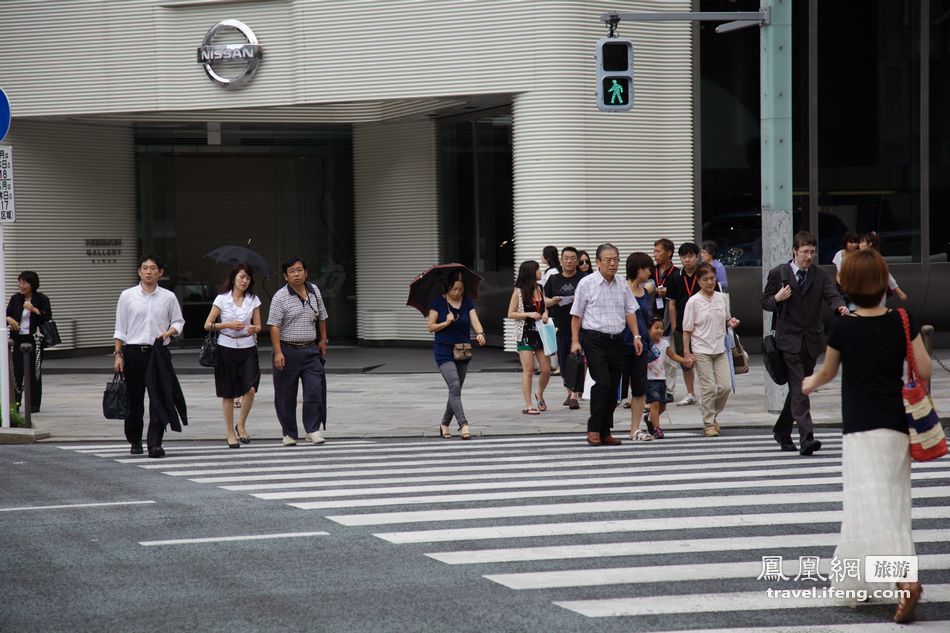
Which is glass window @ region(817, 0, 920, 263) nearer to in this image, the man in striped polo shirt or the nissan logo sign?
the nissan logo sign

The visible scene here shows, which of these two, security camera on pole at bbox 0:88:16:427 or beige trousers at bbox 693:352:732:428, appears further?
security camera on pole at bbox 0:88:16:427

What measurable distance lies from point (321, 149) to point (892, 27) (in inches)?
465

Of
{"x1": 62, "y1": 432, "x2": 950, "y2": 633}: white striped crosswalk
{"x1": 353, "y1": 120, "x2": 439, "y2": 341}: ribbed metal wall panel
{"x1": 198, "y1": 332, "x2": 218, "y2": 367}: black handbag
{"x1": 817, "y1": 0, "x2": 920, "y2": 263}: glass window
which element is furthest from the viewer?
{"x1": 353, "y1": 120, "x2": 439, "y2": 341}: ribbed metal wall panel

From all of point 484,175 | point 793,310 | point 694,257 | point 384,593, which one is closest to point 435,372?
point 484,175

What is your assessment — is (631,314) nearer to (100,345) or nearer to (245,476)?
(245,476)

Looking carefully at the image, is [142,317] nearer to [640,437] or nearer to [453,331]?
[453,331]

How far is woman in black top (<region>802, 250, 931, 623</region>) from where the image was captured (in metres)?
6.26

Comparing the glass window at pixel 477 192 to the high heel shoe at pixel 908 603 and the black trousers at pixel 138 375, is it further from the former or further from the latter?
the high heel shoe at pixel 908 603

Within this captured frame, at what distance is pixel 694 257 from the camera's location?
1529cm

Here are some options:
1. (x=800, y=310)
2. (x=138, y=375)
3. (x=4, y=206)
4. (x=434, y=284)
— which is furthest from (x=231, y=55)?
(x=800, y=310)

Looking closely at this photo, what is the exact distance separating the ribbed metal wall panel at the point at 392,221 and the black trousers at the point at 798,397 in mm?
13754

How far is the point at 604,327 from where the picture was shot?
1277 cm

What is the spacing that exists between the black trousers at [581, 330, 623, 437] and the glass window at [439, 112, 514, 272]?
35.0 feet

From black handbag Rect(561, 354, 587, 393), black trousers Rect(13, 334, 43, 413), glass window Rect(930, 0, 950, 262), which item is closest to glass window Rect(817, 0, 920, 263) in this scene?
glass window Rect(930, 0, 950, 262)
